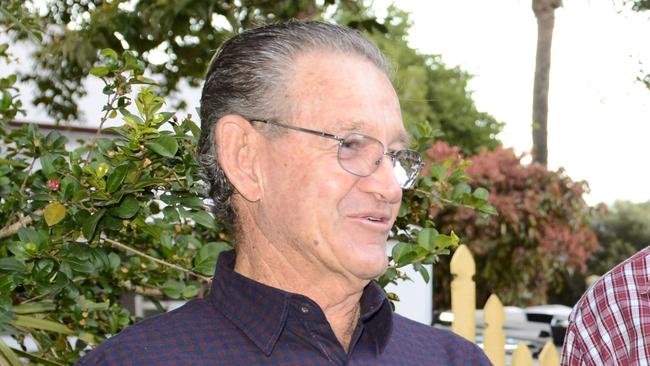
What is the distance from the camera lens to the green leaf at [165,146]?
7.87 ft

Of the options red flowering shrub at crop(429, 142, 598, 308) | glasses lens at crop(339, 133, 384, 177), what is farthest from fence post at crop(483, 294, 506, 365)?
red flowering shrub at crop(429, 142, 598, 308)

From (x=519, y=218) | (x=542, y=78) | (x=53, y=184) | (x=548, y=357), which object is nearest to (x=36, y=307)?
(x=53, y=184)

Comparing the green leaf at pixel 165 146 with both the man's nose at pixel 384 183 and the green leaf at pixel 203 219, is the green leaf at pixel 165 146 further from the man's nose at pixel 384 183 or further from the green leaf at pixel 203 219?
the man's nose at pixel 384 183

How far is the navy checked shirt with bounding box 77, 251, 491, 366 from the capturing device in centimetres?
182

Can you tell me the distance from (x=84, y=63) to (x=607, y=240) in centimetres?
2284

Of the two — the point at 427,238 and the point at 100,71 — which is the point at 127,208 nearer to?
the point at 100,71

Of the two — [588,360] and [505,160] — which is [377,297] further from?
[505,160]

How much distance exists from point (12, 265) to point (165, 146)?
526mm

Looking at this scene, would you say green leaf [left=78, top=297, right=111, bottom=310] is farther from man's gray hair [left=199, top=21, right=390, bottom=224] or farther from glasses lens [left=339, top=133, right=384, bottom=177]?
glasses lens [left=339, top=133, right=384, bottom=177]

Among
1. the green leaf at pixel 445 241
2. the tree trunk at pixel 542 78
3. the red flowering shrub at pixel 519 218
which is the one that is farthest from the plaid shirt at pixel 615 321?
the tree trunk at pixel 542 78

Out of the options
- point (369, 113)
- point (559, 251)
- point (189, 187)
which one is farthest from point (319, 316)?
point (559, 251)

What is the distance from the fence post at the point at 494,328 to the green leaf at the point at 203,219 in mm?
1546

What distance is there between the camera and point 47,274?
262 centimetres

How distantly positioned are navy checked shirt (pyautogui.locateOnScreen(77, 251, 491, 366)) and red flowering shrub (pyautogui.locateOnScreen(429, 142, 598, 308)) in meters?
12.5
